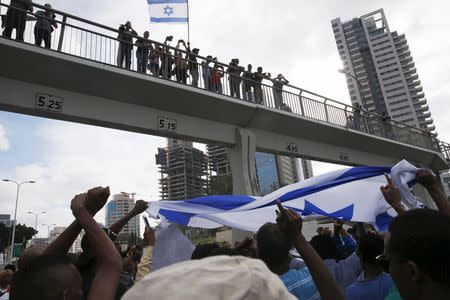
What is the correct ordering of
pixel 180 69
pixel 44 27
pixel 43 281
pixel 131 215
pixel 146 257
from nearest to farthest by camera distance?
1. pixel 43 281
2. pixel 131 215
3. pixel 146 257
4. pixel 44 27
5. pixel 180 69

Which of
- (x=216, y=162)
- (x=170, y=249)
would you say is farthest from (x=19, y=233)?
(x=170, y=249)

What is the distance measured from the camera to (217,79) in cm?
1320

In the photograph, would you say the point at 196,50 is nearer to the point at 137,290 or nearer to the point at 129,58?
the point at 129,58

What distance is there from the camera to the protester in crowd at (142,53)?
1145cm

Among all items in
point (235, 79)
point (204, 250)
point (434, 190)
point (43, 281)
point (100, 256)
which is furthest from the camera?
point (235, 79)

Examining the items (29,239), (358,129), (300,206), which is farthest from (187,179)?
(300,206)

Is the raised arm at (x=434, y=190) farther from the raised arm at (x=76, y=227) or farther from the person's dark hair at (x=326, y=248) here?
the raised arm at (x=76, y=227)

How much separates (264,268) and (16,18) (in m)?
10.7

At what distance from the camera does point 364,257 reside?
2760 mm

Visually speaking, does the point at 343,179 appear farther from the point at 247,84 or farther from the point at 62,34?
the point at 247,84

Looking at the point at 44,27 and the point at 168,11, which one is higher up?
the point at 168,11

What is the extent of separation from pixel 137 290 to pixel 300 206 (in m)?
4.63

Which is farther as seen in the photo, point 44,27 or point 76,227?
point 44,27

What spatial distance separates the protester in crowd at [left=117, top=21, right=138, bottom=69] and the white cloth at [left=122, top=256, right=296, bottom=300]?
10.7 meters
